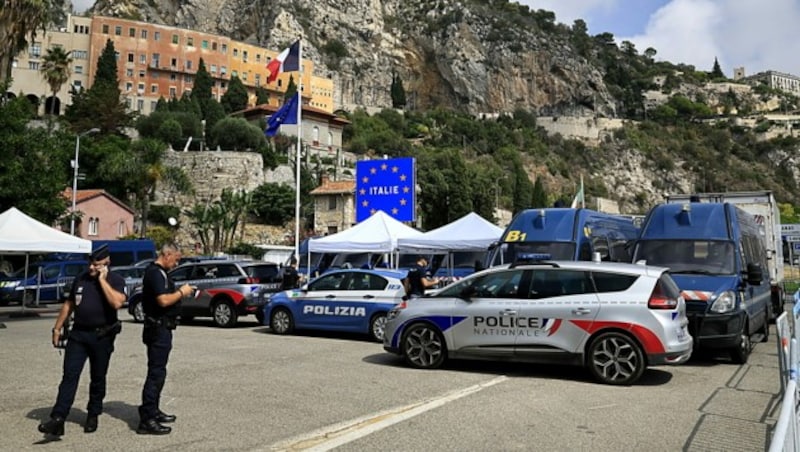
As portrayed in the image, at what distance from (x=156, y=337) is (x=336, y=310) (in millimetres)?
7760

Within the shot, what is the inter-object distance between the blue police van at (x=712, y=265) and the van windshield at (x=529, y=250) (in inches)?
60.1

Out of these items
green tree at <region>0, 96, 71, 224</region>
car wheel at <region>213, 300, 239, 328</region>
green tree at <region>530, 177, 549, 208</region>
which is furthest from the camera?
green tree at <region>530, 177, 549, 208</region>

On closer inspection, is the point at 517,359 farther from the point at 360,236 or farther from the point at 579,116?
the point at 579,116

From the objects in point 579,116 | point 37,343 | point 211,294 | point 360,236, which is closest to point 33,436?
point 37,343

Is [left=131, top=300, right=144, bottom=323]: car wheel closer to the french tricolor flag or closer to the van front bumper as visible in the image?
the french tricolor flag

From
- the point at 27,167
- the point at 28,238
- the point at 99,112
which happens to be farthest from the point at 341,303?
the point at 99,112

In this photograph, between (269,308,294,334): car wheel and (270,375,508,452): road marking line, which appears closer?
(270,375,508,452): road marking line

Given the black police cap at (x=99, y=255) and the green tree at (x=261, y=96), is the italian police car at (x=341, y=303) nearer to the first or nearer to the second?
the black police cap at (x=99, y=255)

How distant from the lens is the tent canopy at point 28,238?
55.3 ft

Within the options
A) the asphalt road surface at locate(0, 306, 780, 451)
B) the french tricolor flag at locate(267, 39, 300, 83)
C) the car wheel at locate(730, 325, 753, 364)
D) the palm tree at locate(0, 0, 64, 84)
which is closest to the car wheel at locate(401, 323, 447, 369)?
the asphalt road surface at locate(0, 306, 780, 451)

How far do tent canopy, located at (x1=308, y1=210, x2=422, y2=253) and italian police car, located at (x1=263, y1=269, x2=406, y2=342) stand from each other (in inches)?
194

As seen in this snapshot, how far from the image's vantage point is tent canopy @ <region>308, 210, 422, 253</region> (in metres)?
19.1

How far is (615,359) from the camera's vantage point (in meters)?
8.48

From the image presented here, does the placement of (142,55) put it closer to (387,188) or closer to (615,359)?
(387,188)
